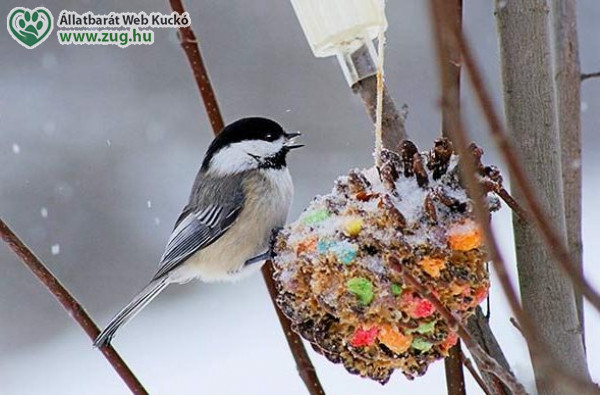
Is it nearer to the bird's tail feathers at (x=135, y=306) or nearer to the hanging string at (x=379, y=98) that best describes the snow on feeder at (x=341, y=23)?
the hanging string at (x=379, y=98)

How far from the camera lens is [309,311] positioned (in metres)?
1.10

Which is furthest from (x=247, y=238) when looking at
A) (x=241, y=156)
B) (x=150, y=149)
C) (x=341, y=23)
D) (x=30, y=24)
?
(x=150, y=149)

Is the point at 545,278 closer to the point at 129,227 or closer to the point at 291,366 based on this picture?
the point at 291,366

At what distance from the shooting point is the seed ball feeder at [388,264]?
102 cm

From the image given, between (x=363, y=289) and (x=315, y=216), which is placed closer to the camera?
(x=363, y=289)

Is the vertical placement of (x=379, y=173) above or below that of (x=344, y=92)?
below

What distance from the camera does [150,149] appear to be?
595 centimetres

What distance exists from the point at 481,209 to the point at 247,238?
55.6 inches

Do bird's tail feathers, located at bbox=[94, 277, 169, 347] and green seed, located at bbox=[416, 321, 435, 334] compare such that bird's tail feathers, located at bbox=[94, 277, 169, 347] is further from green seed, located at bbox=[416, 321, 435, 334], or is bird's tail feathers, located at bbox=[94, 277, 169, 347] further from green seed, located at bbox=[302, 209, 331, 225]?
green seed, located at bbox=[416, 321, 435, 334]

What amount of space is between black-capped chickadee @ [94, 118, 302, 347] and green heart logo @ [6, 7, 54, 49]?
3.17 meters

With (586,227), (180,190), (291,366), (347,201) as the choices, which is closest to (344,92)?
(180,190)

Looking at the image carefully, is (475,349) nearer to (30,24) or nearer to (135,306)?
(135,306)

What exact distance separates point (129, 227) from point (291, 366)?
6.49ft

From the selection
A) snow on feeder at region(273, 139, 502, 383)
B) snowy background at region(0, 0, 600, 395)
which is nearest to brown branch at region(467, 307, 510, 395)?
snow on feeder at region(273, 139, 502, 383)
